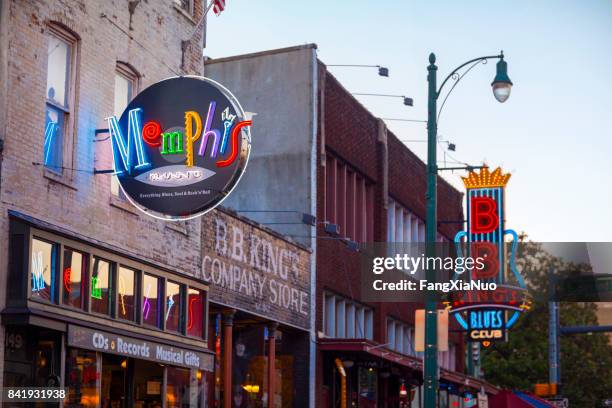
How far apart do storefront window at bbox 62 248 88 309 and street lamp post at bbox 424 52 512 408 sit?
5.67 m

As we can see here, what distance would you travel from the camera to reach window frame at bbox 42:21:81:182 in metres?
17.7

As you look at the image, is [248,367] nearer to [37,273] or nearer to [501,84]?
[501,84]

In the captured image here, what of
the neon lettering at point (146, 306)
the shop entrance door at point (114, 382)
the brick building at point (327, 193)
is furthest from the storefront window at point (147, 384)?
the brick building at point (327, 193)

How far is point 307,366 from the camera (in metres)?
27.8

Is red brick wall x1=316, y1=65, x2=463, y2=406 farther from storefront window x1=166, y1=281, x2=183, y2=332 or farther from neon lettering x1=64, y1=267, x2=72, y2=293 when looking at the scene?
neon lettering x1=64, y1=267, x2=72, y2=293

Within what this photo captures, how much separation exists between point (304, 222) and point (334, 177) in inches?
108

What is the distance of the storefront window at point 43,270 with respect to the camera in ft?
54.3

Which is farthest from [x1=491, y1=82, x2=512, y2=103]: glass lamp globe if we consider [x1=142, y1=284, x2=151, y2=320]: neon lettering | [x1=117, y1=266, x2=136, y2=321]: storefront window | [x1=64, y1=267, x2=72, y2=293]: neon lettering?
[x1=64, y1=267, x2=72, y2=293]: neon lettering

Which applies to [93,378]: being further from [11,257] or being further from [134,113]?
[134,113]

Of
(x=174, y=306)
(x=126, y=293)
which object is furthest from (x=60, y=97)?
(x=174, y=306)

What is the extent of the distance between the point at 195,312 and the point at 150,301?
72.8 inches

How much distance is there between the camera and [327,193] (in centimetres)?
Result: 3005

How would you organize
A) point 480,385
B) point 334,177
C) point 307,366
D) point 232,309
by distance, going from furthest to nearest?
1. point 480,385
2. point 334,177
3. point 307,366
4. point 232,309

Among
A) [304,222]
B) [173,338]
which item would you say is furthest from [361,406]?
[173,338]
